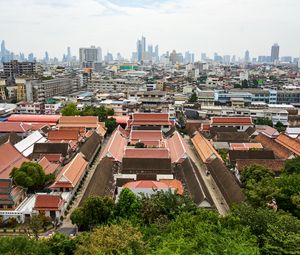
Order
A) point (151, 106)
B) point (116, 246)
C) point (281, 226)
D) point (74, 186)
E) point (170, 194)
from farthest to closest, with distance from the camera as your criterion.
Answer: point (151, 106), point (74, 186), point (170, 194), point (281, 226), point (116, 246)

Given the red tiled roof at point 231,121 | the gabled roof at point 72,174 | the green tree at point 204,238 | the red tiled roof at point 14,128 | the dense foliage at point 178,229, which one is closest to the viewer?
the green tree at point 204,238

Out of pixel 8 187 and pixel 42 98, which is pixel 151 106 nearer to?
pixel 42 98

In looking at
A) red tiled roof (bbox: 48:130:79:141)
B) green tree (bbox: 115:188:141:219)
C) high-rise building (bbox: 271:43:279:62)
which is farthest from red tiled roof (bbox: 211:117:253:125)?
high-rise building (bbox: 271:43:279:62)

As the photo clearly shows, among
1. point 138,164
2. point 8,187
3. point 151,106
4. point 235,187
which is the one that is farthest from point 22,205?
point 151,106

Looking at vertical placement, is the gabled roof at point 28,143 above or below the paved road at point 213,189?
above

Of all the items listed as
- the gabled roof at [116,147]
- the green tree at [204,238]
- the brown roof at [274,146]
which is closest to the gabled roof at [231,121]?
the brown roof at [274,146]

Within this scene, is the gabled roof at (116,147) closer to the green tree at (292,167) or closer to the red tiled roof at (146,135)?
the red tiled roof at (146,135)
